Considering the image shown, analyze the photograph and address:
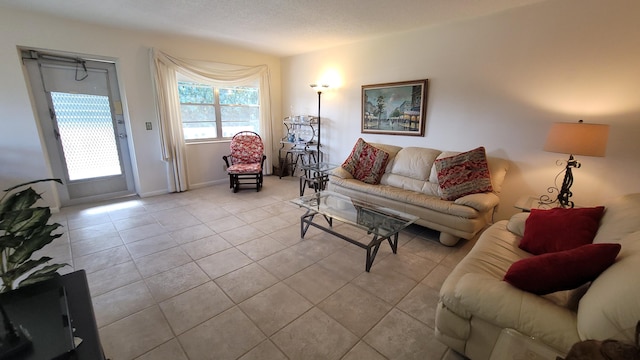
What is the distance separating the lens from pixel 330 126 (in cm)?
489

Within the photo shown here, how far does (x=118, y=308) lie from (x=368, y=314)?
5.79ft


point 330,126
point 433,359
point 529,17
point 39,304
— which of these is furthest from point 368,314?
point 330,126

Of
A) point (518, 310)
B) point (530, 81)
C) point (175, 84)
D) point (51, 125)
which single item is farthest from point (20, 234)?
point (530, 81)

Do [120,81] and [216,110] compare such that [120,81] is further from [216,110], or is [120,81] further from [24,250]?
[24,250]

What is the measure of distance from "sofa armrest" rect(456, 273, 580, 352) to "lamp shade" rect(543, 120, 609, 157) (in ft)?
5.38

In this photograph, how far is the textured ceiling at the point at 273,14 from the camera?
8.93 ft

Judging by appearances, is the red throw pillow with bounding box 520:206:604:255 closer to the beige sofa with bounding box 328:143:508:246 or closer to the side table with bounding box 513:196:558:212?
the side table with bounding box 513:196:558:212

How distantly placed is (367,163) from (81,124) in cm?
408

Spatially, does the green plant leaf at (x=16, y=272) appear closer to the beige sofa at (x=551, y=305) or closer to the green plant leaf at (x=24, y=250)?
the green plant leaf at (x=24, y=250)

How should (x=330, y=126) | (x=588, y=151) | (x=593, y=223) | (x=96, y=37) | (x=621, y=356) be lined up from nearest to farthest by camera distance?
1. (x=621, y=356)
2. (x=593, y=223)
3. (x=588, y=151)
4. (x=96, y=37)
5. (x=330, y=126)

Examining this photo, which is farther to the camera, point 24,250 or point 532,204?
point 532,204

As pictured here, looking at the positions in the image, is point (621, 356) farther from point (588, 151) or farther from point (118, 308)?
point (118, 308)

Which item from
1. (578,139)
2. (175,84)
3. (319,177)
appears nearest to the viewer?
(578,139)

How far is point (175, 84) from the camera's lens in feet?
13.9
